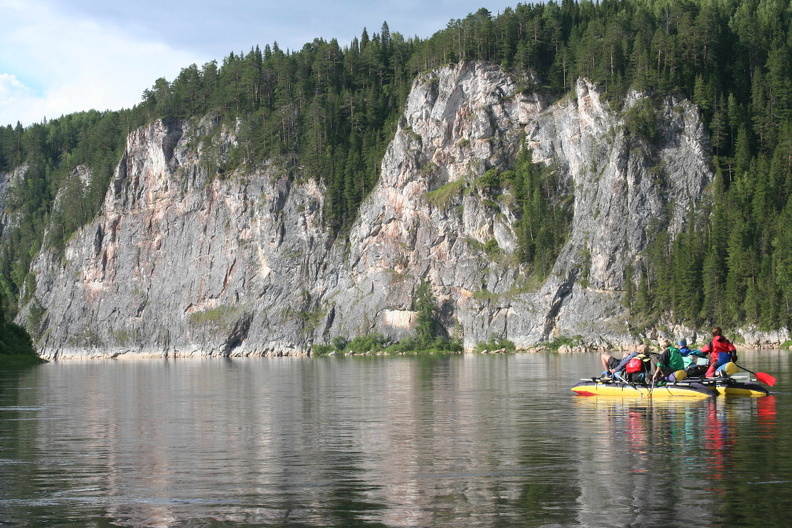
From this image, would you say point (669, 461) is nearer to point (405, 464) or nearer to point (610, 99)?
point (405, 464)

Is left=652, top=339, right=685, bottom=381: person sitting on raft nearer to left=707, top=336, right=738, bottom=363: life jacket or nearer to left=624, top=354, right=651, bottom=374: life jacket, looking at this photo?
left=624, top=354, right=651, bottom=374: life jacket

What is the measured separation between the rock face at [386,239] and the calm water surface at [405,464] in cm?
8281

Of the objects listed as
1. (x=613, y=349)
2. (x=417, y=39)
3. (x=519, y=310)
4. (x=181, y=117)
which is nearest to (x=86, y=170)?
(x=181, y=117)

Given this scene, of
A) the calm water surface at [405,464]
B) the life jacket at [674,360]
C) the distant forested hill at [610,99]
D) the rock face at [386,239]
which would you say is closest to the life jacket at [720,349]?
the life jacket at [674,360]

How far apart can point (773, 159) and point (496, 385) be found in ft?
264

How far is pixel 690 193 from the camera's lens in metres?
115

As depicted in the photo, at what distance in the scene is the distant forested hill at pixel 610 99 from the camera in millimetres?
105375

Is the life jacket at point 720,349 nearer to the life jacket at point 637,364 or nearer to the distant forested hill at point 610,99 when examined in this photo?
the life jacket at point 637,364

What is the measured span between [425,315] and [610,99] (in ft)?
125

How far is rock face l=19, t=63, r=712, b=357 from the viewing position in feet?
382

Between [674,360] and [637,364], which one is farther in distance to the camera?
[674,360]

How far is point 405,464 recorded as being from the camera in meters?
19.3

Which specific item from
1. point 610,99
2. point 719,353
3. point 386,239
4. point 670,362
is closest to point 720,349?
point 719,353

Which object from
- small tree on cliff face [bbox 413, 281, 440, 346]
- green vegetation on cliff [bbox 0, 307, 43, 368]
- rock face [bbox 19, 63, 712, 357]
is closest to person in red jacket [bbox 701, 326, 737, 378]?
green vegetation on cliff [bbox 0, 307, 43, 368]
